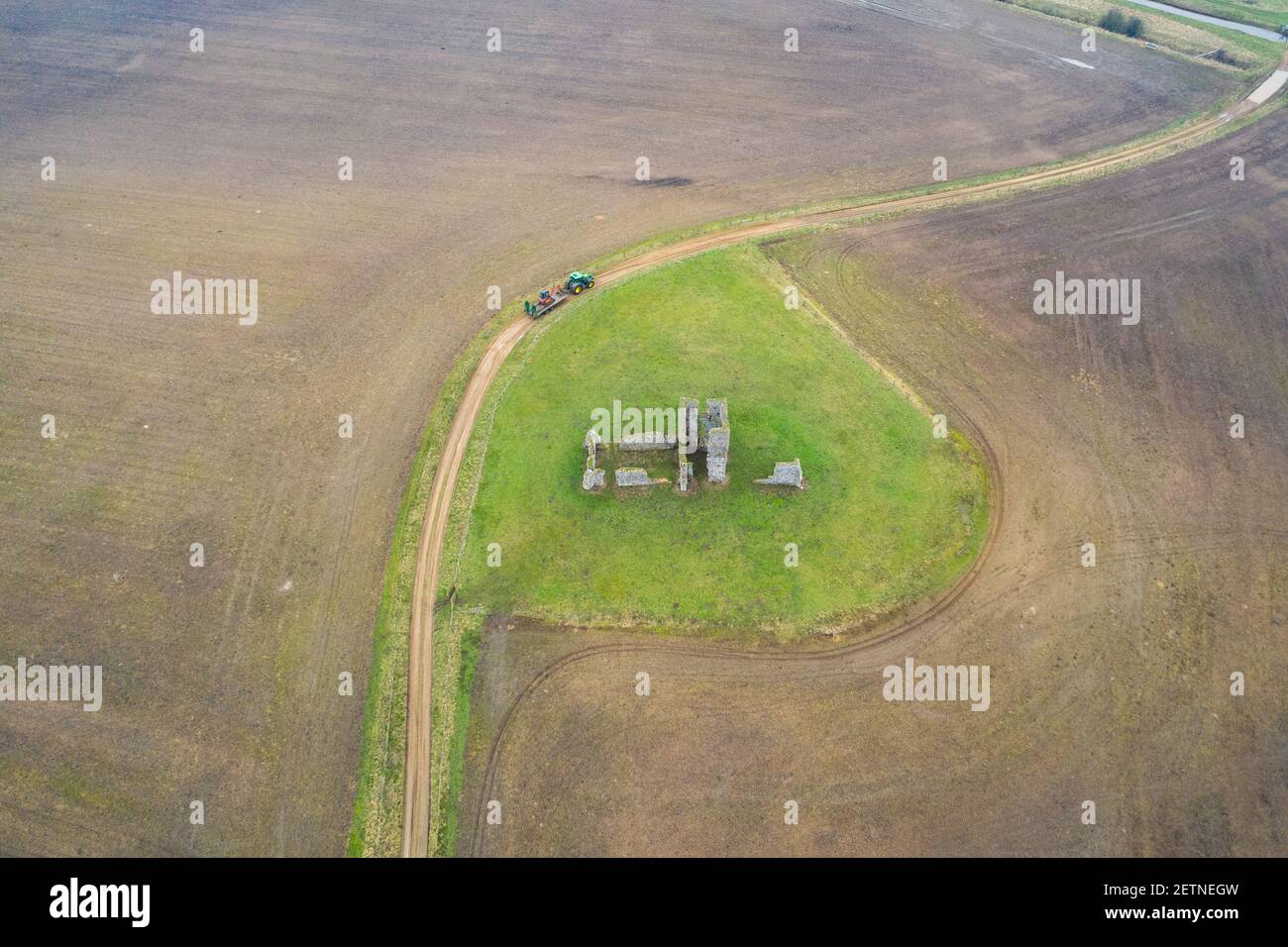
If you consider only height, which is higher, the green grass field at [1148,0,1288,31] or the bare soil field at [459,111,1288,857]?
the green grass field at [1148,0,1288,31]

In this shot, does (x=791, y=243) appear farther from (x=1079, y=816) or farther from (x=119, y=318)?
(x=119, y=318)

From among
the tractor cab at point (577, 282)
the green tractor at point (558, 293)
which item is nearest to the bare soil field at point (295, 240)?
the green tractor at point (558, 293)

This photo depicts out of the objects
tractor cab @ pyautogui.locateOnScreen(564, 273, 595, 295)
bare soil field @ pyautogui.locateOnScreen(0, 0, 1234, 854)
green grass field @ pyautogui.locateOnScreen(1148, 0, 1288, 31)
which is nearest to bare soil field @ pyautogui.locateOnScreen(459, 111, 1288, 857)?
bare soil field @ pyautogui.locateOnScreen(0, 0, 1234, 854)

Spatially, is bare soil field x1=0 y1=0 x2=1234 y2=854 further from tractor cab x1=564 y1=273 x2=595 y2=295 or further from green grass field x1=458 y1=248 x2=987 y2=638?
green grass field x1=458 y1=248 x2=987 y2=638

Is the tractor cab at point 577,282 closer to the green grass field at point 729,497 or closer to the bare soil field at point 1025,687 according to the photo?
the green grass field at point 729,497

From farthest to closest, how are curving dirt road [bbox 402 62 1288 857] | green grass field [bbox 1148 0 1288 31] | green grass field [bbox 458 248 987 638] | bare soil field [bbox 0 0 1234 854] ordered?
green grass field [bbox 1148 0 1288 31] < green grass field [bbox 458 248 987 638] < bare soil field [bbox 0 0 1234 854] < curving dirt road [bbox 402 62 1288 857]

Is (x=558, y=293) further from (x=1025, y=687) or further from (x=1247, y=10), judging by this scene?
(x=1247, y=10)
